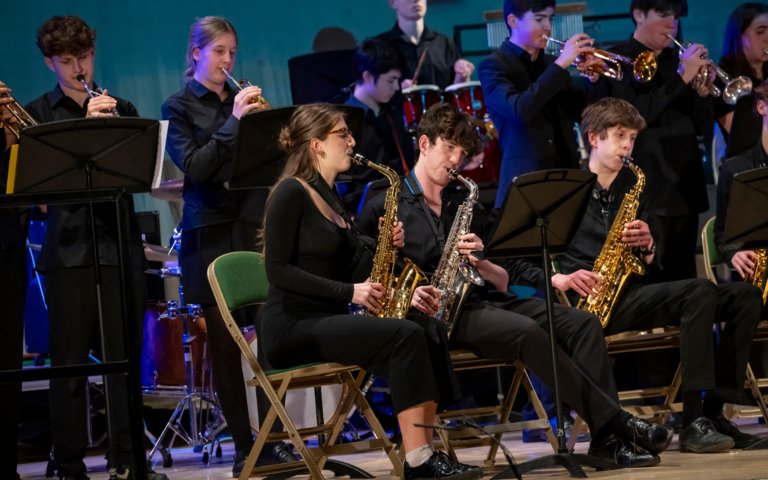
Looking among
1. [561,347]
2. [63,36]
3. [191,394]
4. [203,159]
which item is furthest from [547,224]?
[191,394]

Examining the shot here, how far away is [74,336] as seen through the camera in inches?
182

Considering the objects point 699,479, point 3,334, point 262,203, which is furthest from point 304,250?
point 699,479

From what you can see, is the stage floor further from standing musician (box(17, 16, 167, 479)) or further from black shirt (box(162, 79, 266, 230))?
black shirt (box(162, 79, 266, 230))

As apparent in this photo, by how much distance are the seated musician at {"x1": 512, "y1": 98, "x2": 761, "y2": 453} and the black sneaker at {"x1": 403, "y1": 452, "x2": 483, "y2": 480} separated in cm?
110

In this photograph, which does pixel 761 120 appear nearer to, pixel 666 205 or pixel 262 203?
pixel 666 205

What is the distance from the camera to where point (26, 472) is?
594 centimetres

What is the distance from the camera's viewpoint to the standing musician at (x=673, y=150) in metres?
5.53

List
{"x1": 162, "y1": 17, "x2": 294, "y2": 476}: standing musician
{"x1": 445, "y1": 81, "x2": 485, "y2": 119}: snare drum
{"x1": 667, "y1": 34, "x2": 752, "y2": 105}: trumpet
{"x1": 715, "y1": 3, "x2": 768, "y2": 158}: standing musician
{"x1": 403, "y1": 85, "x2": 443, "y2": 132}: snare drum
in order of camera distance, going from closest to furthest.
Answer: {"x1": 162, "y1": 17, "x2": 294, "y2": 476}: standing musician → {"x1": 667, "y1": 34, "x2": 752, "y2": 105}: trumpet → {"x1": 715, "y1": 3, "x2": 768, "y2": 158}: standing musician → {"x1": 403, "y1": 85, "x2": 443, "y2": 132}: snare drum → {"x1": 445, "y1": 81, "x2": 485, "y2": 119}: snare drum

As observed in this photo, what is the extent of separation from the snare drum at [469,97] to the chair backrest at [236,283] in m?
2.20

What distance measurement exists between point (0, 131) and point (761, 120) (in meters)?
3.54

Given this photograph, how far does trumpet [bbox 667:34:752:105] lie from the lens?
5.55m

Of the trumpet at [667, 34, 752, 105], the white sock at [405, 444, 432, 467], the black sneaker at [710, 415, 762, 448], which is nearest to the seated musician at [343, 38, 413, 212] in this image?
the trumpet at [667, 34, 752, 105]

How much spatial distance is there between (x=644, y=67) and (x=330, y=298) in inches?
96.1

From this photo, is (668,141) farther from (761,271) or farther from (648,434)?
(648,434)
